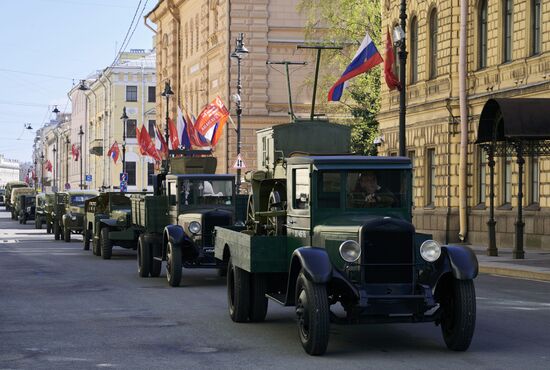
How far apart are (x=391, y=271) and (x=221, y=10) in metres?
56.4

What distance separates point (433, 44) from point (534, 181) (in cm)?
901

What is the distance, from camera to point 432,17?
41.4 meters

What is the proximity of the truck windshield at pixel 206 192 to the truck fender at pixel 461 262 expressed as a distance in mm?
11611

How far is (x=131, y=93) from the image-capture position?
4338 inches

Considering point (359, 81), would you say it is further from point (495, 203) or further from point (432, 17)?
point (495, 203)

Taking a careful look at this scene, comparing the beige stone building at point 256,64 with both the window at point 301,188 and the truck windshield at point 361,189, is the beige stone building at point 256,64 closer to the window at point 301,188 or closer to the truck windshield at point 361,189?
the window at point 301,188

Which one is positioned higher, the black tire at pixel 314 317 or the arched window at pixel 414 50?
the arched window at pixel 414 50

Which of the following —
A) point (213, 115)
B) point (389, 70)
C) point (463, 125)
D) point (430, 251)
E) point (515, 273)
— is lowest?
point (515, 273)

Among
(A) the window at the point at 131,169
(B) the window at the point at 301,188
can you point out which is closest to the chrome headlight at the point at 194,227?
(B) the window at the point at 301,188

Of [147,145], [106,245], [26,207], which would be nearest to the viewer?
[106,245]

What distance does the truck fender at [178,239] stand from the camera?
831 inches

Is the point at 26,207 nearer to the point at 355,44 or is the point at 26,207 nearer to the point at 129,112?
the point at 355,44

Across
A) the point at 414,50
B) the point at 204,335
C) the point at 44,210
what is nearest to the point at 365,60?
the point at 414,50

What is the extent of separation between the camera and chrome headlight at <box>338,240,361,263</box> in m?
12.2
